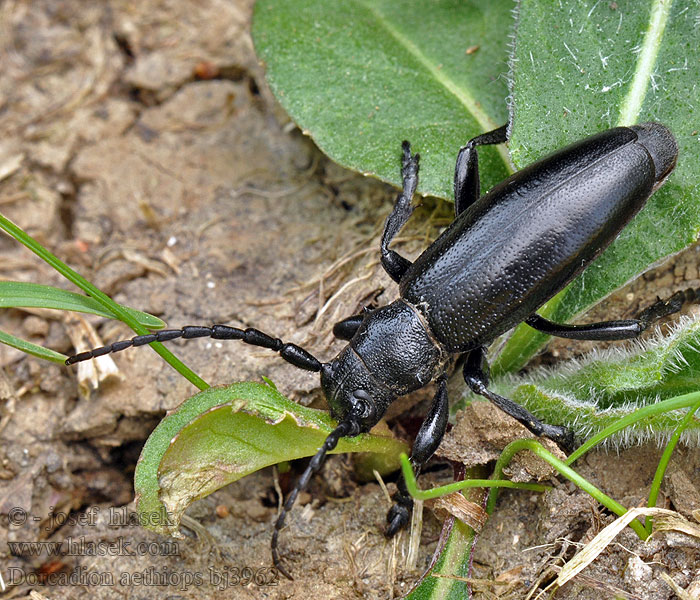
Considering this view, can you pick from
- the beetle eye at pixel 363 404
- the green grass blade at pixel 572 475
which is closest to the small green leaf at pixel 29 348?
the beetle eye at pixel 363 404

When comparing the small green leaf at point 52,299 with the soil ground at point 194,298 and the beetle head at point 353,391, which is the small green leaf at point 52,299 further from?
the beetle head at point 353,391

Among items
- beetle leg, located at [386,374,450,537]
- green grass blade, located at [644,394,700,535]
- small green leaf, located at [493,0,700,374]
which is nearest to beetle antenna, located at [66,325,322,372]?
beetle leg, located at [386,374,450,537]

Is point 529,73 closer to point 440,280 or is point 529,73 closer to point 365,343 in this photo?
point 440,280

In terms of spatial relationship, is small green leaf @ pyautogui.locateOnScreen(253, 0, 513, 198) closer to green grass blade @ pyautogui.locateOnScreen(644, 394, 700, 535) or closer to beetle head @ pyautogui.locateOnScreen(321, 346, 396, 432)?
beetle head @ pyautogui.locateOnScreen(321, 346, 396, 432)

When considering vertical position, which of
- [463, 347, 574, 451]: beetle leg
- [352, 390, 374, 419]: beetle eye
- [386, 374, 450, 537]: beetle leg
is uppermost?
[463, 347, 574, 451]: beetle leg

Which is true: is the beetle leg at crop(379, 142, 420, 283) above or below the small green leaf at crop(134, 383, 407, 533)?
above

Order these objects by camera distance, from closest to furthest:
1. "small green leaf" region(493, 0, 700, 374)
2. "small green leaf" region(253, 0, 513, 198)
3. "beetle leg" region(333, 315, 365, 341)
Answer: "small green leaf" region(493, 0, 700, 374) < "beetle leg" region(333, 315, 365, 341) < "small green leaf" region(253, 0, 513, 198)

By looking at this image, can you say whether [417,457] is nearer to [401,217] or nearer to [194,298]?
[401,217]
